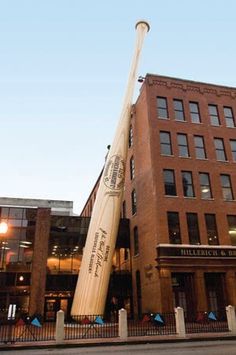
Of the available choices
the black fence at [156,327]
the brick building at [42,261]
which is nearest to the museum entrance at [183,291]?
the black fence at [156,327]

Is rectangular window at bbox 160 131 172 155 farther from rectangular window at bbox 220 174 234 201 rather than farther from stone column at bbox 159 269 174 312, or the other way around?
stone column at bbox 159 269 174 312

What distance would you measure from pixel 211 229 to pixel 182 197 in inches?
144

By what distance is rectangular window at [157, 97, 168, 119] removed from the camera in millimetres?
31562

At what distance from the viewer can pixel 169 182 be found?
29.1m

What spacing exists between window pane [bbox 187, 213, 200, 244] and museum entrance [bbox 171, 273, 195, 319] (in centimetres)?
278

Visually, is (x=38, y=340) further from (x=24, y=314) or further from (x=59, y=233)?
(x=59, y=233)

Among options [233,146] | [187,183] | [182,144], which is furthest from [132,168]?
[233,146]

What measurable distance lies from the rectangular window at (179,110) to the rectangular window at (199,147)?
2.41 meters

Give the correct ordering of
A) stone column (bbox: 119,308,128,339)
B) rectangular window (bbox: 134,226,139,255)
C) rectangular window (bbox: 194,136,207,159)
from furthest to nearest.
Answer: rectangular window (bbox: 134,226,139,255) < rectangular window (bbox: 194,136,207,159) < stone column (bbox: 119,308,128,339)

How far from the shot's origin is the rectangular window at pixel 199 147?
1229 inches

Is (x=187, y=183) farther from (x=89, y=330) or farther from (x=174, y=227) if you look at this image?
(x=89, y=330)

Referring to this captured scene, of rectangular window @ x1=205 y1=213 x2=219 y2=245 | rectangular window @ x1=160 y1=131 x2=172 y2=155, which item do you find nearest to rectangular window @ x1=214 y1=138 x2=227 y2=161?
rectangular window @ x1=160 y1=131 x2=172 y2=155

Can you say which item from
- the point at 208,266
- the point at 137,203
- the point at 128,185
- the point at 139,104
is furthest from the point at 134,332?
the point at 139,104

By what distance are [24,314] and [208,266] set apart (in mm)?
15533
